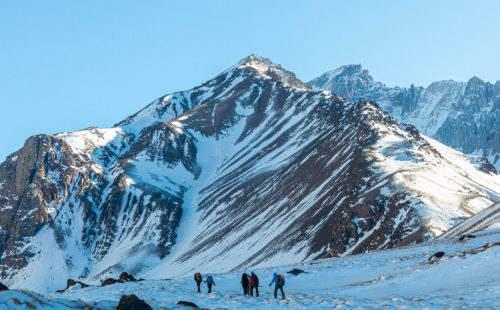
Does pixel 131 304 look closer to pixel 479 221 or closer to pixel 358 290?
pixel 358 290

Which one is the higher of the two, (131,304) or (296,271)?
(296,271)

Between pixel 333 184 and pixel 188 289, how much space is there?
125 m

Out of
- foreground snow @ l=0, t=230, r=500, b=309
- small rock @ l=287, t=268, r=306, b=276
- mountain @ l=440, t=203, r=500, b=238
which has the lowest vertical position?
foreground snow @ l=0, t=230, r=500, b=309

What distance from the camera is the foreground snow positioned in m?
27.8

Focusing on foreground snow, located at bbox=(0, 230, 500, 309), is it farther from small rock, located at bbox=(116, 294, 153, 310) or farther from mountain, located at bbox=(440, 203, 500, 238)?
mountain, located at bbox=(440, 203, 500, 238)

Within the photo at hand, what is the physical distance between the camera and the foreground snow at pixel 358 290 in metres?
27.8

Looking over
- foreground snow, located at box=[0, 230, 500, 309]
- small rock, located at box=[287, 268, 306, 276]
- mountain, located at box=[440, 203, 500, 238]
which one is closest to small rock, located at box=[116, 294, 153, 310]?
foreground snow, located at box=[0, 230, 500, 309]

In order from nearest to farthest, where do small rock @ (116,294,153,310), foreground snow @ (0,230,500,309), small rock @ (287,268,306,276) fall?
small rock @ (116,294,153,310), foreground snow @ (0,230,500,309), small rock @ (287,268,306,276)

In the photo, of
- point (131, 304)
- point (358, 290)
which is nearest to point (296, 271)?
point (358, 290)

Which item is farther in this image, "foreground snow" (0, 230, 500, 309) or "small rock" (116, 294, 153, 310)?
"foreground snow" (0, 230, 500, 309)

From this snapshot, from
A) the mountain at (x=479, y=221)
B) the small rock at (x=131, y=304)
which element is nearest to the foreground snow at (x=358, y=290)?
the small rock at (x=131, y=304)

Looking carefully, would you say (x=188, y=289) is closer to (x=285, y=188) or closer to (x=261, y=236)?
(x=261, y=236)

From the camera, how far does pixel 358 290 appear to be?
126 feet

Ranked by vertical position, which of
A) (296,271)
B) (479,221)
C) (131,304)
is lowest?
(131,304)
